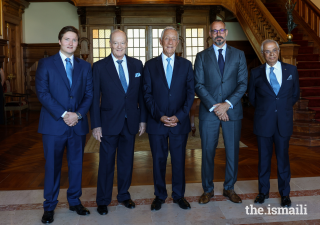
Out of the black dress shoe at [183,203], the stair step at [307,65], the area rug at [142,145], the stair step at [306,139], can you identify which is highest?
the stair step at [307,65]

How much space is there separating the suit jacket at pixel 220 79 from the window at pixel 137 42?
27.1 ft

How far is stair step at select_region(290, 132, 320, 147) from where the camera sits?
6039 mm

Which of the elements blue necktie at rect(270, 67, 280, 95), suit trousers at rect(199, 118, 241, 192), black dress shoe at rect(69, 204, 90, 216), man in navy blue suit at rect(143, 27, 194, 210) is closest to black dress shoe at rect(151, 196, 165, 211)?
man in navy blue suit at rect(143, 27, 194, 210)

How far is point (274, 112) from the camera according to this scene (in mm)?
3395

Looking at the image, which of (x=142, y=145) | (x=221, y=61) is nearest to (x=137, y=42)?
(x=142, y=145)

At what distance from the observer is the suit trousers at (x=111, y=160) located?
3.31m

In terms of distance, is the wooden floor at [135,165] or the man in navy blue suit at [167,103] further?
the wooden floor at [135,165]

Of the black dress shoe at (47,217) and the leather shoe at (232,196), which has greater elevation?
the leather shoe at (232,196)

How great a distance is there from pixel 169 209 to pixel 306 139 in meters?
3.76

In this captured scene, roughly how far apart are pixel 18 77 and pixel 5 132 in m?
4.07

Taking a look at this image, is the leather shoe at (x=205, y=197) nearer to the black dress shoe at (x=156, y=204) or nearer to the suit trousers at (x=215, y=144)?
the suit trousers at (x=215, y=144)

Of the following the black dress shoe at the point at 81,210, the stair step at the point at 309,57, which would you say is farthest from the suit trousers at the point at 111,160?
the stair step at the point at 309,57

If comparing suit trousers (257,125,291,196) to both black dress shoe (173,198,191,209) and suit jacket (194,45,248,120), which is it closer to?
suit jacket (194,45,248,120)

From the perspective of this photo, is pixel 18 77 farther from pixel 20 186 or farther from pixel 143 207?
pixel 143 207
